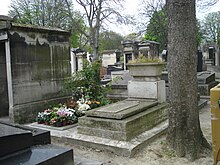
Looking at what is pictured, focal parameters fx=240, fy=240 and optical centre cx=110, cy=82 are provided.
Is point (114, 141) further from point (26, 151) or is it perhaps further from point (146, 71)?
point (146, 71)

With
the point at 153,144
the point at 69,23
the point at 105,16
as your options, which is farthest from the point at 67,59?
the point at 69,23

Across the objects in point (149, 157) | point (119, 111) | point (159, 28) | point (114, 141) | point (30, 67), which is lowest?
point (149, 157)

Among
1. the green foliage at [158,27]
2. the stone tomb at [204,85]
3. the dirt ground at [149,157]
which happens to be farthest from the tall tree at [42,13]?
the dirt ground at [149,157]

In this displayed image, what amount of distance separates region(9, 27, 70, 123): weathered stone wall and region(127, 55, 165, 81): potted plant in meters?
2.28

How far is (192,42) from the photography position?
3.87 m

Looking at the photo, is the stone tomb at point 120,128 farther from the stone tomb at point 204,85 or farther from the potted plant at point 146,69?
the stone tomb at point 204,85

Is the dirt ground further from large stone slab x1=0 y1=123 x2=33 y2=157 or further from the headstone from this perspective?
large stone slab x1=0 y1=123 x2=33 y2=157

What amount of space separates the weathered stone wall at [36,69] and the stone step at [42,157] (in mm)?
3235

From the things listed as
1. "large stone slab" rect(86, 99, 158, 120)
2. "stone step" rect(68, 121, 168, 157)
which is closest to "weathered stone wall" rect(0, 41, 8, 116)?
"stone step" rect(68, 121, 168, 157)

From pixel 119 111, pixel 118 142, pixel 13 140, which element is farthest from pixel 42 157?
pixel 119 111

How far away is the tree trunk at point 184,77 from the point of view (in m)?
3.82

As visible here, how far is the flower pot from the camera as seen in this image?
606 cm

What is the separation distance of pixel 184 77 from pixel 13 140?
8.70 feet

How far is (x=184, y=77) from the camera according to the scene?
12.6 ft
